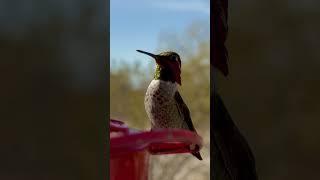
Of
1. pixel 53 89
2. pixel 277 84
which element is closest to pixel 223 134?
pixel 277 84

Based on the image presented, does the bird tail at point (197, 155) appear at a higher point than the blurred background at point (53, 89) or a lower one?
→ lower

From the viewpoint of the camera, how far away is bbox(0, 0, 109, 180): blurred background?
4.78 ft

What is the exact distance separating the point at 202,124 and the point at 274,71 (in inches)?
13.8

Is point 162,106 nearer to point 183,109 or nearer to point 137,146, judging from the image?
point 183,109

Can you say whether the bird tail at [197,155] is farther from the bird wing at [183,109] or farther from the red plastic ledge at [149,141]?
the red plastic ledge at [149,141]

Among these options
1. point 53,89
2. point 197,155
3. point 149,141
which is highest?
point 53,89

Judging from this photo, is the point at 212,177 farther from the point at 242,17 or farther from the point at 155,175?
the point at 242,17

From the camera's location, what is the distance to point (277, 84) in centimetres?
193

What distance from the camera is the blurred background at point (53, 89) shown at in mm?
1458

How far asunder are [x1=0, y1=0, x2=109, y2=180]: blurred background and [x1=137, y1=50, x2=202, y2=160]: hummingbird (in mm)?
168

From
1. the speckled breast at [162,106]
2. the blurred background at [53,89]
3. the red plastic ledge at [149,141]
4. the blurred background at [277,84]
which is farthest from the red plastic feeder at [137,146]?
the blurred background at [277,84]

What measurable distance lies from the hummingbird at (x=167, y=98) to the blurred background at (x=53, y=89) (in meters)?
0.17

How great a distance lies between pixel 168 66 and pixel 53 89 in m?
0.41

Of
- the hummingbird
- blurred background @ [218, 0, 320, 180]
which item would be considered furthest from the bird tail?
blurred background @ [218, 0, 320, 180]
